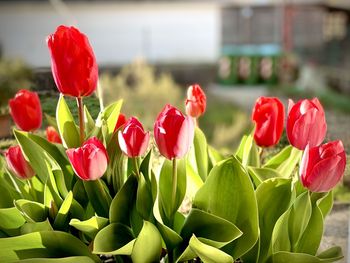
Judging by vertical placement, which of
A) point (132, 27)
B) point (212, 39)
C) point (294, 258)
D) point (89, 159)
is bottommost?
point (212, 39)

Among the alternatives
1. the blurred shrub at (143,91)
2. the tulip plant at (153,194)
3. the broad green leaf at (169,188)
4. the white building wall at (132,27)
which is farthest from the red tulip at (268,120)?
the white building wall at (132,27)

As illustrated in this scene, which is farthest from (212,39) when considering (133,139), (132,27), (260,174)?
(133,139)

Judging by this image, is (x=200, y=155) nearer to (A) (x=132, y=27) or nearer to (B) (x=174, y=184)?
(B) (x=174, y=184)

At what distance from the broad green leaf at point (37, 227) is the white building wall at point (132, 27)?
9.68 meters

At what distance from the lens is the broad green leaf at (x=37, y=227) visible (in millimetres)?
706

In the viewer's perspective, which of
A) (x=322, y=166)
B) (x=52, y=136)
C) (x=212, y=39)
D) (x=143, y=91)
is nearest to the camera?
(x=322, y=166)

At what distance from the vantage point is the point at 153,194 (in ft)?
2.39

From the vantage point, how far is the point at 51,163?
0.77 metres

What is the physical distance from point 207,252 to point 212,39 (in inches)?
429

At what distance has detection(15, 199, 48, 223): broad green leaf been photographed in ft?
2.36

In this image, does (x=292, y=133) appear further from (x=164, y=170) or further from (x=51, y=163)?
(x=51, y=163)

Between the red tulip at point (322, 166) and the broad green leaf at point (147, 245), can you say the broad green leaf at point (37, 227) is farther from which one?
the red tulip at point (322, 166)

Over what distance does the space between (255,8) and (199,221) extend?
40.8 ft

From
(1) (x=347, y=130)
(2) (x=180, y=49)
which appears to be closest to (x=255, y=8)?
(2) (x=180, y=49)
